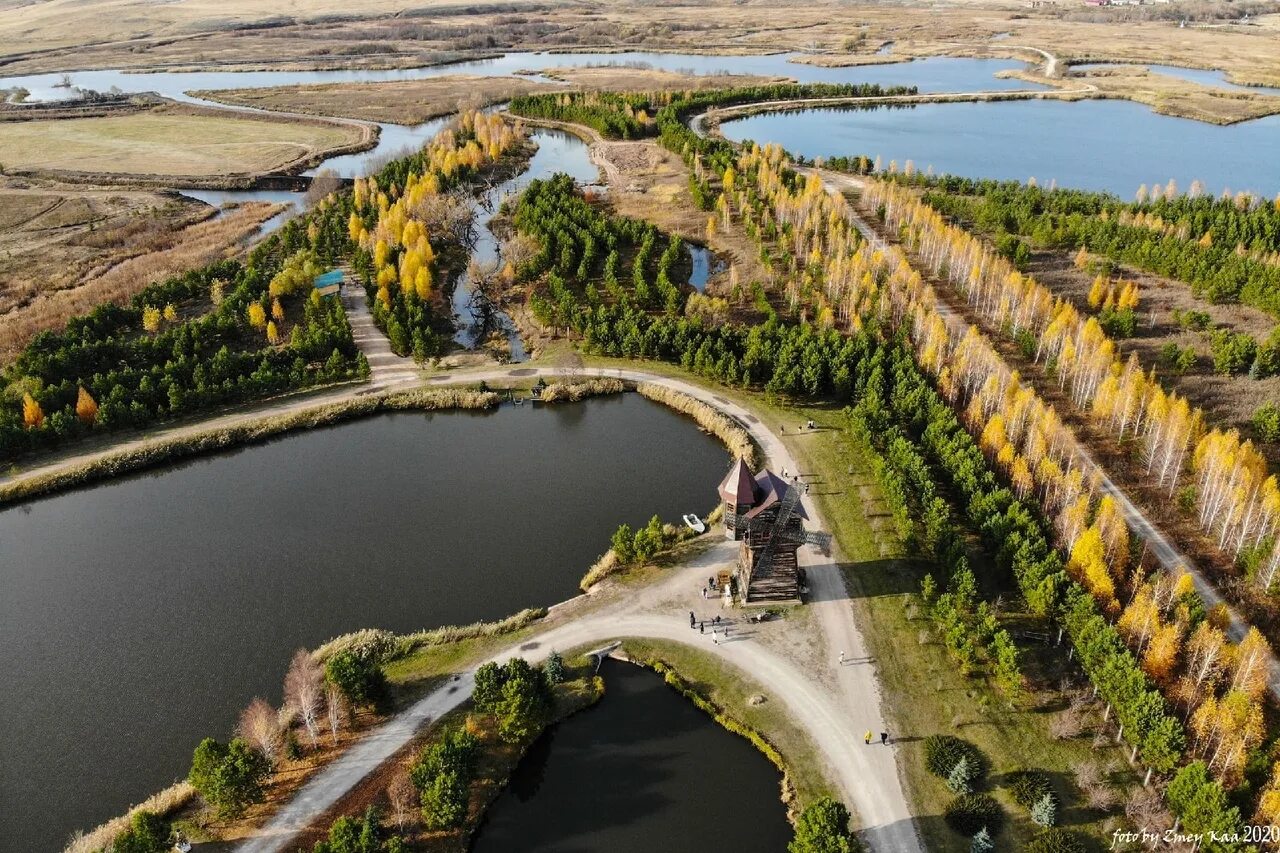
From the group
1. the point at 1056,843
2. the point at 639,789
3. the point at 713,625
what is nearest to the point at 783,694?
the point at 713,625

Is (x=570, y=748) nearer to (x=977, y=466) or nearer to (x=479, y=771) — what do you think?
(x=479, y=771)

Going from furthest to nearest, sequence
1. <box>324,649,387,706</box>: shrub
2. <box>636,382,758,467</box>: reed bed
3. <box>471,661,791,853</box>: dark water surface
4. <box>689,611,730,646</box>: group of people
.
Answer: <box>636,382,758,467</box>: reed bed
<box>689,611,730,646</box>: group of people
<box>324,649,387,706</box>: shrub
<box>471,661,791,853</box>: dark water surface

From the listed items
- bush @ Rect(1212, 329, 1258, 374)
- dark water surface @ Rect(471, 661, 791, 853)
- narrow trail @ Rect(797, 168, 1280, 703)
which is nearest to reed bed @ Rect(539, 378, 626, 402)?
dark water surface @ Rect(471, 661, 791, 853)

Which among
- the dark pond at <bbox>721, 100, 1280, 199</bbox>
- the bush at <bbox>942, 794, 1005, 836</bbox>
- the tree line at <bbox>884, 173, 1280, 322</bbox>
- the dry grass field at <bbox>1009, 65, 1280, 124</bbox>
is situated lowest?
the bush at <bbox>942, 794, 1005, 836</bbox>

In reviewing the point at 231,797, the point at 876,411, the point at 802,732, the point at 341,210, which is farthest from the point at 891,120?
the point at 231,797

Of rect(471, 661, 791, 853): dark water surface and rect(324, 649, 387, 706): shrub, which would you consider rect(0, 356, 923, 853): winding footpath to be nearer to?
rect(324, 649, 387, 706): shrub

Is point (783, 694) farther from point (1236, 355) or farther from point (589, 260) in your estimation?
point (589, 260)

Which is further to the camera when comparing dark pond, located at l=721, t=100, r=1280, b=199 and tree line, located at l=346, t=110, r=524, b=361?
dark pond, located at l=721, t=100, r=1280, b=199
